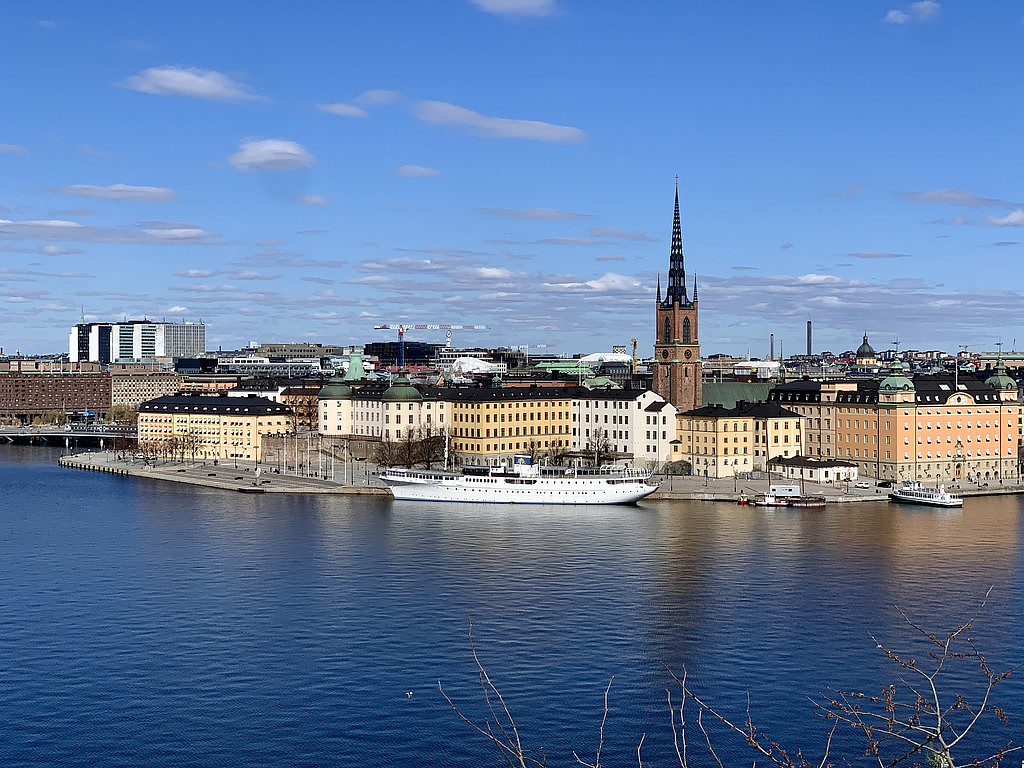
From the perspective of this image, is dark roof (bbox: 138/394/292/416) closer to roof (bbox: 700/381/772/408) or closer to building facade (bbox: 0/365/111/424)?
roof (bbox: 700/381/772/408)

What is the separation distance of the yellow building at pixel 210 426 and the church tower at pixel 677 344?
2375cm

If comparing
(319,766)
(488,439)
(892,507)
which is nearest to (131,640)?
(319,766)

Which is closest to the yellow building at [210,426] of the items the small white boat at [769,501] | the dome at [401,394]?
the dome at [401,394]

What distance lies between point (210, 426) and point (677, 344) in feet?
101

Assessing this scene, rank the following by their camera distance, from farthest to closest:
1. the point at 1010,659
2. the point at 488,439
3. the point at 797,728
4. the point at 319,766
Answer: the point at 488,439
the point at 1010,659
the point at 797,728
the point at 319,766

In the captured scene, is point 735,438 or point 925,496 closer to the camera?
point 925,496

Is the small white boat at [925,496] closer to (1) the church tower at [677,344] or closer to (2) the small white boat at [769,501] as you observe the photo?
(2) the small white boat at [769,501]

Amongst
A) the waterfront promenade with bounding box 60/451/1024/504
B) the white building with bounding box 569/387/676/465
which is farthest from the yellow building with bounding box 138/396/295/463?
the white building with bounding box 569/387/676/465

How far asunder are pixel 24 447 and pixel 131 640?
269 ft

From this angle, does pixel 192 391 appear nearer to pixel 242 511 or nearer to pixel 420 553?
pixel 242 511

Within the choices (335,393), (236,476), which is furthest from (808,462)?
(335,393)

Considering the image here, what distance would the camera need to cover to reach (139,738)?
21.4 m

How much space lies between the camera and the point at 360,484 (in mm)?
63938

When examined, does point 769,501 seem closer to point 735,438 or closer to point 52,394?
point 735,438
